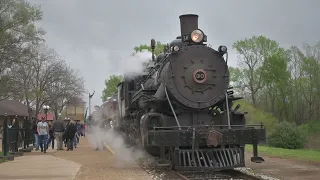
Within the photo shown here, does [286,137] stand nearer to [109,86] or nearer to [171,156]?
[171,156]

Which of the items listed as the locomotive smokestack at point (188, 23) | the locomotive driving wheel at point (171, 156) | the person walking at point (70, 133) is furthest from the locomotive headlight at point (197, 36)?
the person walking at point (70, 133)

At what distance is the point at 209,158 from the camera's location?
34.8ft

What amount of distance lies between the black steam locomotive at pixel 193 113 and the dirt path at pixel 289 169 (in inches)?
31.0

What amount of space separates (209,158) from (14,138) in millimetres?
10293

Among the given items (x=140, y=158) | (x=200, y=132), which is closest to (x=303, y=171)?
(x=200, y=132)

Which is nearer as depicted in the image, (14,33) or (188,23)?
(188,23)

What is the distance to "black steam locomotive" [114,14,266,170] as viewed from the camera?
34.4 feet

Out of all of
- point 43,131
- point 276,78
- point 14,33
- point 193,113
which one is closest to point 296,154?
point 193,113

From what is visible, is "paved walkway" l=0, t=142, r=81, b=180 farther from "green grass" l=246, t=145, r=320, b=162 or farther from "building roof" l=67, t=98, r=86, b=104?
"building roof" l=67, t=98, r=86, b=104

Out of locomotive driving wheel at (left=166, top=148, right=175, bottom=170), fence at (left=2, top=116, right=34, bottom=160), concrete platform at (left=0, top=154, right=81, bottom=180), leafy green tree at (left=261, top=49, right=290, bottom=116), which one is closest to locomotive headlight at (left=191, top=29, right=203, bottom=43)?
locomotive driving wheel at (left=166, top=148, right=175, bottom=170)

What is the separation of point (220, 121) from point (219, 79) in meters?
1.18

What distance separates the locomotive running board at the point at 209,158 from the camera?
10.4 m

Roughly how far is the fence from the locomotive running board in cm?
766

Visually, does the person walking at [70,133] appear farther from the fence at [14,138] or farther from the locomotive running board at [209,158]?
the locomotive running board at [209,158]
